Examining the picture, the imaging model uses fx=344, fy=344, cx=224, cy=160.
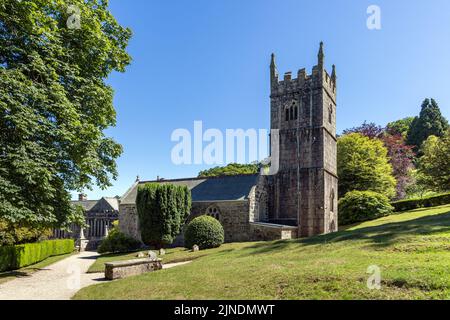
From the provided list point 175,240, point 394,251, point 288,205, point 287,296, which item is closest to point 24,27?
point 287,296

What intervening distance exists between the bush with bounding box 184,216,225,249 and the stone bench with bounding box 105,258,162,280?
27.4ft

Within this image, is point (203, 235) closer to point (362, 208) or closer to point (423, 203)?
point (362, 208)

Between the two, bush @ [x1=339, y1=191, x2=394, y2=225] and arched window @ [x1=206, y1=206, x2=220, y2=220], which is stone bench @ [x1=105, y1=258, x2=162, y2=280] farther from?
bush @ [x1=339, y1=191, x2=394, y2=225]

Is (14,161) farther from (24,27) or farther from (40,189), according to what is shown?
(24,27)

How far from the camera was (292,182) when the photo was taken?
3278cm

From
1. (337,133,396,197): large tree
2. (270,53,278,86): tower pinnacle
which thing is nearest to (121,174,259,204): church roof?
(270,53,278,86): tower pinnacle

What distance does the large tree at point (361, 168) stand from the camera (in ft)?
137

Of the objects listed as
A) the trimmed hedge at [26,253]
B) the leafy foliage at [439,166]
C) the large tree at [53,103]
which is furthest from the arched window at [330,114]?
the trimmed hedge at [26,253]

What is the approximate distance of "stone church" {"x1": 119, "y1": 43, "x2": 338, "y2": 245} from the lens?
30922mm

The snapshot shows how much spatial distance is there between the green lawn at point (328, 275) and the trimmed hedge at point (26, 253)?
9608 millimetres

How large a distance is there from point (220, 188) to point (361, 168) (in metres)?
19.0

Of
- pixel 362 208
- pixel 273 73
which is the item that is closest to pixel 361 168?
pixel 362 208

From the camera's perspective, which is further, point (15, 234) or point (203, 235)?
point (203, 235)

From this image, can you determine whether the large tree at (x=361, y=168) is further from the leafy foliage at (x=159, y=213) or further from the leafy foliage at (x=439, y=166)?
the leafy foliage at (x=159, y=213)
